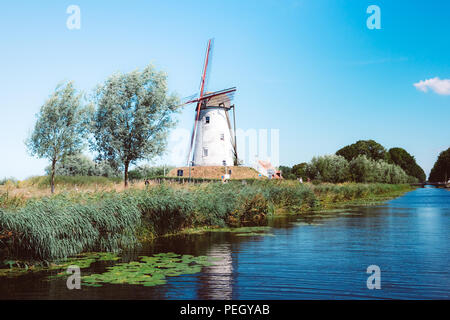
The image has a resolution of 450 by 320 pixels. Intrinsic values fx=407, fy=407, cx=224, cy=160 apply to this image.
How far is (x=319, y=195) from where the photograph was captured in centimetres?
3188

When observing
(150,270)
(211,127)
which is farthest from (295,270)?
(211,127)

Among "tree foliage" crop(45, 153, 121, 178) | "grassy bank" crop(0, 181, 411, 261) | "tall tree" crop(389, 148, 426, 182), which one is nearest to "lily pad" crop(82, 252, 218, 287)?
"grassy bank" crop(0, 181, 411, 261)

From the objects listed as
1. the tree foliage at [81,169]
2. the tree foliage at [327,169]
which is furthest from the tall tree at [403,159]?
the tree foliage at [81,169]

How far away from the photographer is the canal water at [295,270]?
271 inches

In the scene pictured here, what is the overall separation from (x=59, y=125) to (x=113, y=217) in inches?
917

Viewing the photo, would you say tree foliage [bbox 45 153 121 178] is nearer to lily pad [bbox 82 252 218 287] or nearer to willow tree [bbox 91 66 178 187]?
willow tree [bbox 91 66 178 187]

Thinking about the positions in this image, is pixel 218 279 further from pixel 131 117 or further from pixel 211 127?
pixel 211 127

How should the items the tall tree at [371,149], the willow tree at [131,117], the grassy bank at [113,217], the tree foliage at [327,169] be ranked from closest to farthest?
the grassy bank at [113,217] → the willow tree at [131,117] → the tree foliage at [327,169] → the tall tree at [371,149]

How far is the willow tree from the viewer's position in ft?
94.0

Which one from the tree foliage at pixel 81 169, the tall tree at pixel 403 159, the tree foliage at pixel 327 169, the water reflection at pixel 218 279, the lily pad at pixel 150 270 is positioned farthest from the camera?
the tall tree at pixel 403 159

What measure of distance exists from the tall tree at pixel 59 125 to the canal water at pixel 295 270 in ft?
70.9

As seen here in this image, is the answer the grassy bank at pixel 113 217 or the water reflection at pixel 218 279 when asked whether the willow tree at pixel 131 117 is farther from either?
the water reflection at pixel 218 279

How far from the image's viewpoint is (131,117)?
29.1 meters
